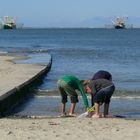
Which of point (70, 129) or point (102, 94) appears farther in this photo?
point (102, 94)

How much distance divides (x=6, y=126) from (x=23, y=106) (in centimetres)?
504

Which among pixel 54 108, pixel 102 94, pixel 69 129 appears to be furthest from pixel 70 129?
pixel 54 108

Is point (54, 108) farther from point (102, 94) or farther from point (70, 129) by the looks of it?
point (70, 129)

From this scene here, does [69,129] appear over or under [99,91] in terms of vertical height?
under

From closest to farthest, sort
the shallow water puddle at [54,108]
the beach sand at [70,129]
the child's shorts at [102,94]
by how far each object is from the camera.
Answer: the beach sand at [70,129], the child's shorts at [102,94], the shallow water puddle at [54,108]

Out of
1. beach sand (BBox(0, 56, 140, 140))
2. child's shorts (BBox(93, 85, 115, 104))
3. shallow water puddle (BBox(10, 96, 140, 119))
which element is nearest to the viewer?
beach sand (BBox(0, 56, 140, 140))

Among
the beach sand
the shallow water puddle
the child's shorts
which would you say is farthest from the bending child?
the shallow water puddle

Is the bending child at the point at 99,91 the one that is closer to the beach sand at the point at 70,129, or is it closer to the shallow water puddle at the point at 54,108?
the beach sand at the point at 70,129

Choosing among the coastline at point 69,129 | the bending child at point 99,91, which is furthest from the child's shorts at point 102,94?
the coastline at point 69,129

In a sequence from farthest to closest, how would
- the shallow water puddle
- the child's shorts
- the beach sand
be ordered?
the shallow water puddle
the child's shorts
the beach sand

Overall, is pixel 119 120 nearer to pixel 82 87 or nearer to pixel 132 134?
pixel 82 87

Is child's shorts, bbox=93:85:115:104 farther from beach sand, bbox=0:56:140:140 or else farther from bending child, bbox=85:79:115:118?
beach sand, bbox=0:56:140:140

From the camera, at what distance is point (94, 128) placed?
387 inches

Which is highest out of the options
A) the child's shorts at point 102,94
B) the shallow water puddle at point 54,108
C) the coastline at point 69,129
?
the child's shorts at point 102,94
